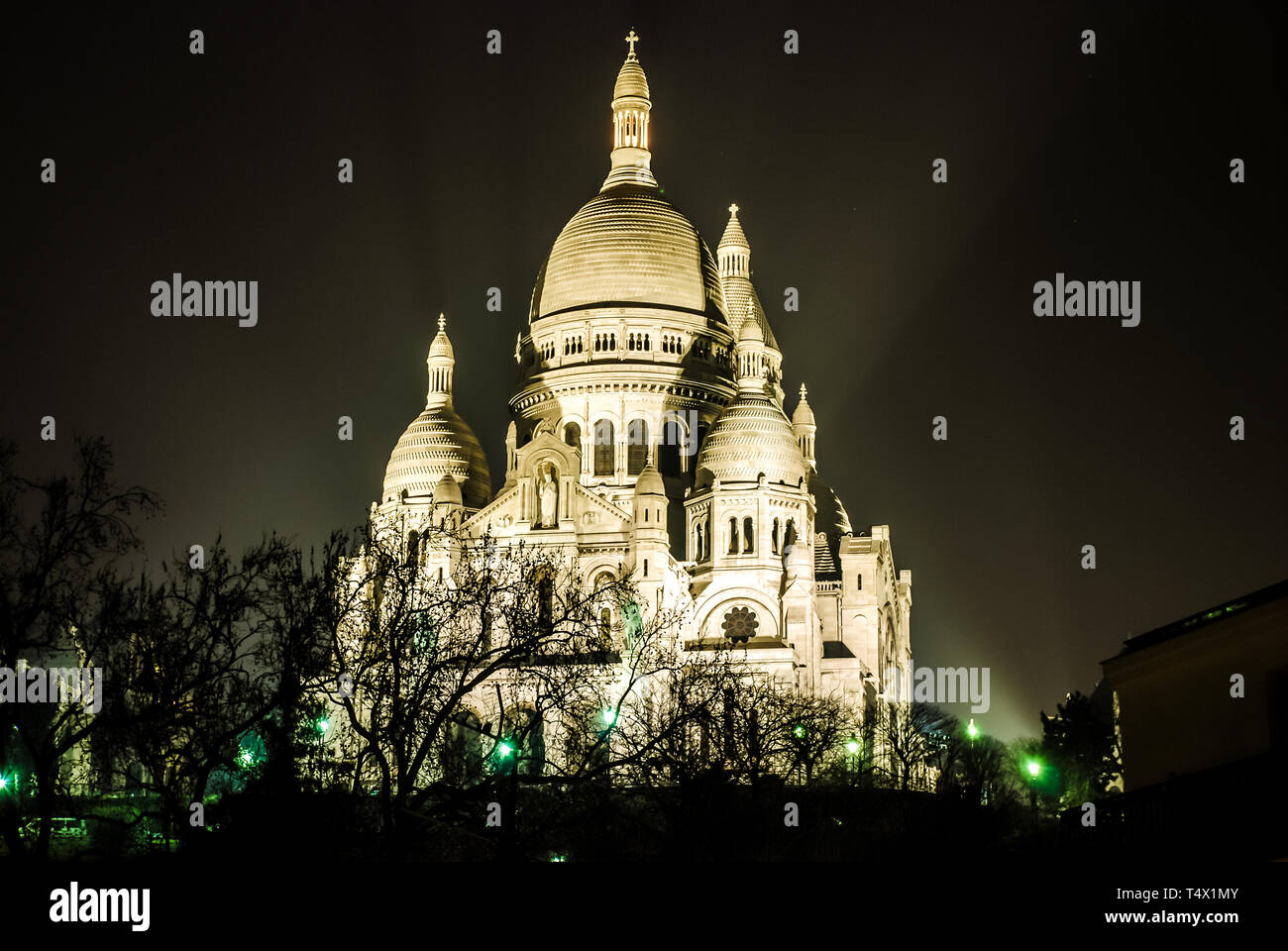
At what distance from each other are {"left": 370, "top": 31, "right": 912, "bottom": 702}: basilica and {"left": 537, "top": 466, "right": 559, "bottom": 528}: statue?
99 mm

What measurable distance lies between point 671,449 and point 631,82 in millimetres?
21680

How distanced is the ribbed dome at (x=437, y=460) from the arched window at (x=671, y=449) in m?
8.92

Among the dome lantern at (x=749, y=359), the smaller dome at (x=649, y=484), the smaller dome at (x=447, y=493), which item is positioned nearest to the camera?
the smaller dome at (x=649, y=484)

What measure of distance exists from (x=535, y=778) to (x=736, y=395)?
6517cm

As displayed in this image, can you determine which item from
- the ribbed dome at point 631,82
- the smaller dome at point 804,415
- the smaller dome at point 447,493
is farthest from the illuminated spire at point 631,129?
the smaller dome at point 447,493

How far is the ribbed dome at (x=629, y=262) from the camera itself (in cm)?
11481

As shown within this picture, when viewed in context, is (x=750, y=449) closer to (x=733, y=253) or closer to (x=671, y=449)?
(x=671, y=449)

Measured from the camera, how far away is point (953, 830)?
146 ft

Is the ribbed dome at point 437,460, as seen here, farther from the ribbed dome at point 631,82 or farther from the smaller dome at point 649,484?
the ribbed dome at point 631,82

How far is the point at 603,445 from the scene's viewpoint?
4412 inches

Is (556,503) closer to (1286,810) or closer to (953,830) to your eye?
(953,830)

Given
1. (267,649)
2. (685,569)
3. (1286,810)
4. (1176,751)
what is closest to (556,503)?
(685,569)

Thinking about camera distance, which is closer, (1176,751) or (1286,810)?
(1286,810)

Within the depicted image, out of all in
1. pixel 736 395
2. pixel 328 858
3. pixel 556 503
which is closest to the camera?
pixel 328 858
